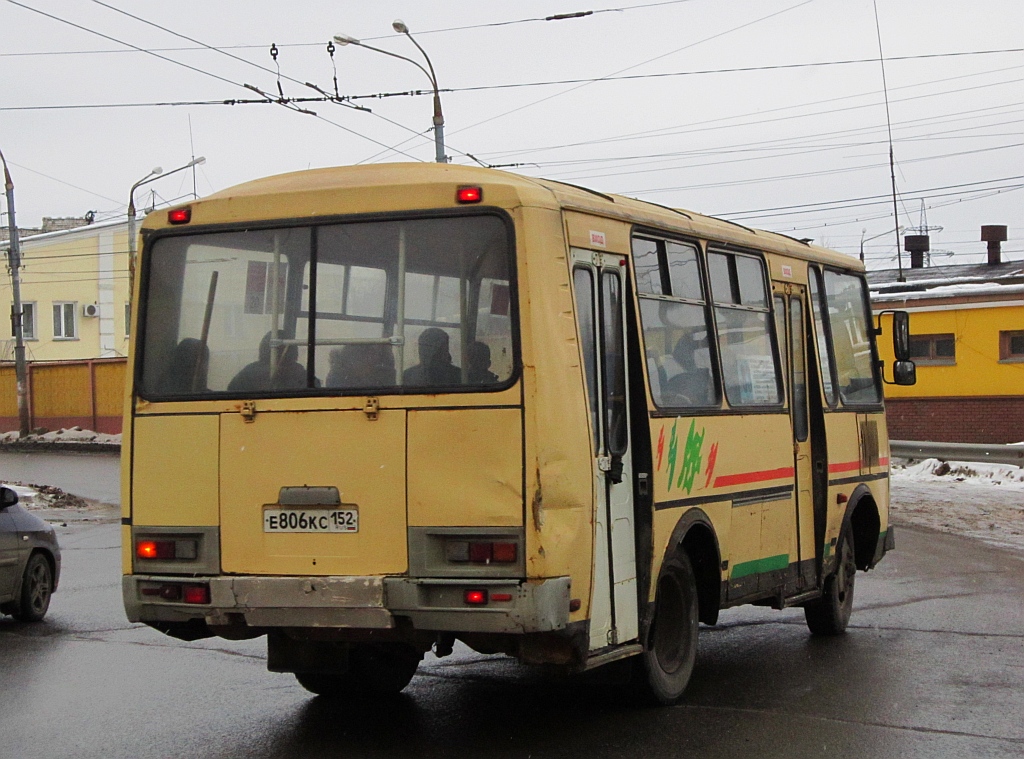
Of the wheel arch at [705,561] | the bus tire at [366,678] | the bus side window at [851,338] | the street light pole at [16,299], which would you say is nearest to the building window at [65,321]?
the street light pole at [16,299]

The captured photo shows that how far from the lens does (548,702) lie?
26.2 ft

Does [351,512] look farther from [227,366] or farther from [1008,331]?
[1008,331]

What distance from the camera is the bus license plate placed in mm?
6539

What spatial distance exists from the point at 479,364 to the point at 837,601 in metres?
4.83

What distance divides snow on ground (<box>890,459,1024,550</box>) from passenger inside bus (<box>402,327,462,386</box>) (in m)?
11.5

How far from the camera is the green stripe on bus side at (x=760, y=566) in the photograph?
8.49 metres

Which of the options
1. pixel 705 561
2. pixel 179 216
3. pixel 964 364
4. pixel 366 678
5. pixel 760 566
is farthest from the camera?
pixel 964 364

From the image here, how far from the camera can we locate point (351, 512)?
6547mm

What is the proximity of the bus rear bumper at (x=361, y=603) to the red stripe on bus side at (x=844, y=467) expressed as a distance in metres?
4.20

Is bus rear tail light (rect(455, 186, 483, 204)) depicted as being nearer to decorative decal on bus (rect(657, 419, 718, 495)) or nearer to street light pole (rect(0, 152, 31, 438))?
decorative decal on bus (rect(657, 419, 718, 495))

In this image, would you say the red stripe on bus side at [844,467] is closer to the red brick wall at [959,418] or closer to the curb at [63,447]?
the red brick wall at [959,418]

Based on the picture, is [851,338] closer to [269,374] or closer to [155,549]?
[269,374]

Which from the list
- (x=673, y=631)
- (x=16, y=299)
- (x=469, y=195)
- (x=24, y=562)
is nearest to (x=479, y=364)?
(x=469, y=195)

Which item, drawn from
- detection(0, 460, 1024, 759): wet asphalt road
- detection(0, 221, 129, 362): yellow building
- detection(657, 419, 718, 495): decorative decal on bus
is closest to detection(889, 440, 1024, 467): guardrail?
detection(0, 460, 1024, 759): wet asphalt road
